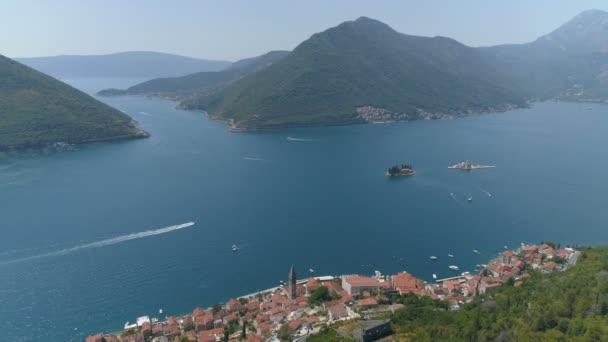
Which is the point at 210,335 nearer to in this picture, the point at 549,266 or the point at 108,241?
the point at 108,241

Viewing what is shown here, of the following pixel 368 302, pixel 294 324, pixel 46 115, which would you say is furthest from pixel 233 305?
pixel 46 115

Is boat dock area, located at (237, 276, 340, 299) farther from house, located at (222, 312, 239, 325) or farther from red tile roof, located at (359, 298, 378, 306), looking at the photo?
red tile roof, located at (359, 298, 378, 306)

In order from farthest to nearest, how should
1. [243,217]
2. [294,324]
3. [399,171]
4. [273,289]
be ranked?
[399,171] < [243,217] < [273,289] < [294,324]

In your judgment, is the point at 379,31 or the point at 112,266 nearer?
the point at 112,266

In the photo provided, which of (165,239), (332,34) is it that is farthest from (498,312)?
(332,34)

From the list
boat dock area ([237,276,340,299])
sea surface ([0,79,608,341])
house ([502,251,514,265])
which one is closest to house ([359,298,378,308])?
boat dock area ([237,276,340,299])

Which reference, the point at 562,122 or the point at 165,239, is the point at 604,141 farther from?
the point at 165,239
